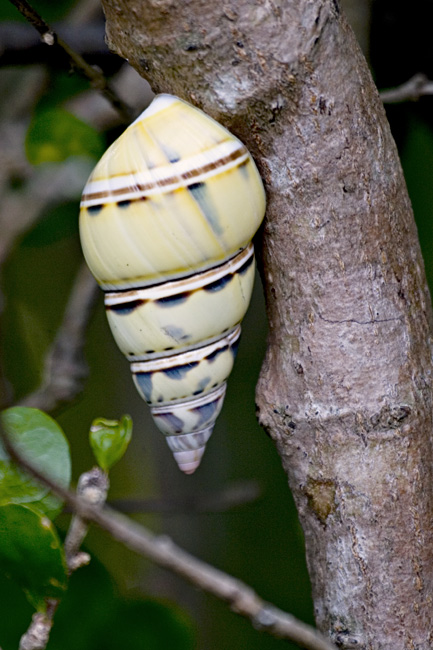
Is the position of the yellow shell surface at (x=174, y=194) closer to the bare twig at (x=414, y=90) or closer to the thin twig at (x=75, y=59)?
the thin twig at (x=75, y=59)

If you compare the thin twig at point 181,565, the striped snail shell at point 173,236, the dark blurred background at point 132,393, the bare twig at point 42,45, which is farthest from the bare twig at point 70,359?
the thin twig at point 181,565

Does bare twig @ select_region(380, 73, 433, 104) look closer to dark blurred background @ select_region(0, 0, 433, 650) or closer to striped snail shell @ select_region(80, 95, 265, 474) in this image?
dark blurred background @ select_region(0, 0, 433, 650)

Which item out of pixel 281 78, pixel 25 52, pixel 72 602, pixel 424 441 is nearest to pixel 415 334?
pixel 424 441

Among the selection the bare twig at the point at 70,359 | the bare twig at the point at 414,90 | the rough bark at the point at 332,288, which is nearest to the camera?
the rough bark at the point at 332,288

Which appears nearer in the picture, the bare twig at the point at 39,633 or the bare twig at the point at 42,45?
the bare twig at the point at 39,633

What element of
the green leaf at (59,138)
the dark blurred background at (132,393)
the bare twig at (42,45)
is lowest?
the dark blurred background at (132,393)

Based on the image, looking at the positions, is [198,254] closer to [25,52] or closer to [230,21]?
[230,21]

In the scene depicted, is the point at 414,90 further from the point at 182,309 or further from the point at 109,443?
the point at 109,443
